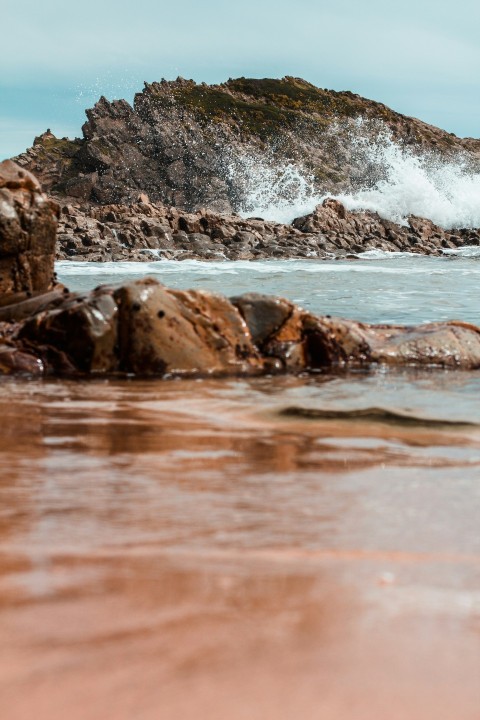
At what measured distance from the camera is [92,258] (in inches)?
A: 1196

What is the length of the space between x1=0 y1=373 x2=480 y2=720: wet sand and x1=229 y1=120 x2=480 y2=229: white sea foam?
52.4 m

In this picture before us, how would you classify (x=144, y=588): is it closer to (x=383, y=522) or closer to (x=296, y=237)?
(x=383, y=522)

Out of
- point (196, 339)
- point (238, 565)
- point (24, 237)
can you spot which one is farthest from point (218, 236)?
point (238, 565)

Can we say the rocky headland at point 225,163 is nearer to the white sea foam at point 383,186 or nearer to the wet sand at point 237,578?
the white sea foam at point 383,186

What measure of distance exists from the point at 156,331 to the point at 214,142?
243ft

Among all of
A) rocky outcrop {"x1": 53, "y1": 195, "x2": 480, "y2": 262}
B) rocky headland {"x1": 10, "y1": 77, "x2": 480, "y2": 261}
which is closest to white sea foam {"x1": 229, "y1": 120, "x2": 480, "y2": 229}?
rocky headland {"x1": 10, "y1": 77, "x2": 480, "y2": 261}

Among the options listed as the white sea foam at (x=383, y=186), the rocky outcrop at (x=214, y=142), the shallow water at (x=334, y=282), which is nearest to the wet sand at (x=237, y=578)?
the shallow water at (x=334, y=282)

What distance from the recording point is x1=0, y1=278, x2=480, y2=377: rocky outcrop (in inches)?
285

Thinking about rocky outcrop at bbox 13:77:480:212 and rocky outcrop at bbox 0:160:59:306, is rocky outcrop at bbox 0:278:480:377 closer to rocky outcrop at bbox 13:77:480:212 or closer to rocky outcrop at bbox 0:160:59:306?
rocky outcrop at bbox 0:160:59:306

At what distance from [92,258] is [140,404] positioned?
2553 centimetres

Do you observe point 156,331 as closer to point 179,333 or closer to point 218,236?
point 179,333

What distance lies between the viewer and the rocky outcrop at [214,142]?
2837 inches

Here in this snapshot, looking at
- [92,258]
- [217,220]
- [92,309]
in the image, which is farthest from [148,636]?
[217,220]

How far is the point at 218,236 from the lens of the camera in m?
38.4
